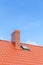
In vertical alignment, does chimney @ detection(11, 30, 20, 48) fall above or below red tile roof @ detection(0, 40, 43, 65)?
above

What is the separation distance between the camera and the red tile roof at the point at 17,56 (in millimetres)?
15539

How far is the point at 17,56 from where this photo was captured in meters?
16.4

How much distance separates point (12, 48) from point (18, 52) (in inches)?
29.4

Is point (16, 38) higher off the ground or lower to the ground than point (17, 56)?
higher

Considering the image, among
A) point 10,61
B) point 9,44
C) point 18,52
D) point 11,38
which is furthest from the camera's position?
point 11,38

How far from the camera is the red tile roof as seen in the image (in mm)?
15539

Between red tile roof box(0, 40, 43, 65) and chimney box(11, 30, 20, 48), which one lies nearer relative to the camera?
red tile roof box(0, 40, 43, 65)

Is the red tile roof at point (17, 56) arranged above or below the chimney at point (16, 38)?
below

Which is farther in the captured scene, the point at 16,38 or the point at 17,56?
the point at 16,38

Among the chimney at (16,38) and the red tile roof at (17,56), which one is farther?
the chimney at (16,38)

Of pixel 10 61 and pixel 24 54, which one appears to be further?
pixel 24 54

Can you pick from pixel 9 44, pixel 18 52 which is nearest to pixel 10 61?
pixel 18 52

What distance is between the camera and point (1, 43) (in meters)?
17.8

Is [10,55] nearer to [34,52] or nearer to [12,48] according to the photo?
[12,48]
